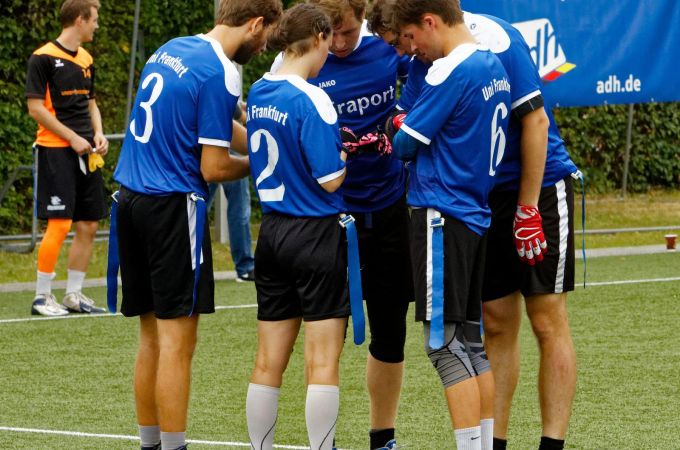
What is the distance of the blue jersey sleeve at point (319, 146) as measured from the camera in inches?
209

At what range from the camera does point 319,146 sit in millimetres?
5320

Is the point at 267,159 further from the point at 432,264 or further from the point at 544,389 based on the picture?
the point at 544,389

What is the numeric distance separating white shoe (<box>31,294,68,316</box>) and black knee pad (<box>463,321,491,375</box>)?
5292mm

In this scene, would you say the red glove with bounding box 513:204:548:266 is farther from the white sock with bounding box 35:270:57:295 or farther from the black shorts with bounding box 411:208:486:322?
the white sock with bounding box 35:270:57:295

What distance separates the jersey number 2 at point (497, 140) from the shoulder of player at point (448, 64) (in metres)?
0.24

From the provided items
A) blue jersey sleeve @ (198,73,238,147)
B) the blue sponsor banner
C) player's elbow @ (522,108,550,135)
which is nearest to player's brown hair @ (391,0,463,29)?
player's elbow @ (522,108,550,135)

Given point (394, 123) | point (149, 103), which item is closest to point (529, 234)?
point (394, 123)

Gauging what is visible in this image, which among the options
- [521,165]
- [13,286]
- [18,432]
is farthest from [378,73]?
[13,286]

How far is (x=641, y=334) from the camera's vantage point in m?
8.91

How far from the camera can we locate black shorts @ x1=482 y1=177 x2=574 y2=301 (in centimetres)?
577

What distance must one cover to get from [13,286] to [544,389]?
270 inches

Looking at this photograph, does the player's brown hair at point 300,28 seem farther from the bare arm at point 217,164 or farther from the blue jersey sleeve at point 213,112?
the bare arm at point 217,164

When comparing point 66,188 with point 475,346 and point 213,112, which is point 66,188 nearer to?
point 213,112

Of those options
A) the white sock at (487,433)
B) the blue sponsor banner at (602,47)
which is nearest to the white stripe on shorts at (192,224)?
the white sock at (487,433)
